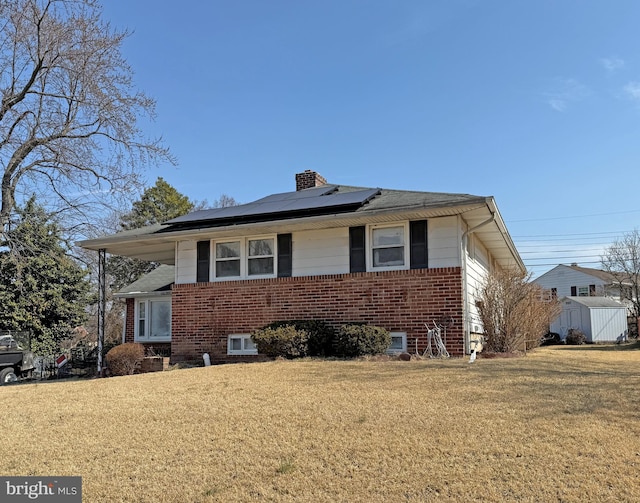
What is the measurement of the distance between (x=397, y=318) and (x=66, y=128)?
1331 centimetres

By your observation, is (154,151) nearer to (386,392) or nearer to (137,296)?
(137,296)

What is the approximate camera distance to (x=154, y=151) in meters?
19.6

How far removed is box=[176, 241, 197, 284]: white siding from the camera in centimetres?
1546

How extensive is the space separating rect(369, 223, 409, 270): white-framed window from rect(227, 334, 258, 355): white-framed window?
3797mm

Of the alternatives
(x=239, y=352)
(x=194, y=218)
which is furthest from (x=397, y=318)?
(x=194, y=218)

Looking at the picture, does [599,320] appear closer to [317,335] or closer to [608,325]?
[608,325]

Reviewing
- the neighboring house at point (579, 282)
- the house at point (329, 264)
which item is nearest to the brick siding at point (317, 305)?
the house at point (329, 264)

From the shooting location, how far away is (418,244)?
1295 cm

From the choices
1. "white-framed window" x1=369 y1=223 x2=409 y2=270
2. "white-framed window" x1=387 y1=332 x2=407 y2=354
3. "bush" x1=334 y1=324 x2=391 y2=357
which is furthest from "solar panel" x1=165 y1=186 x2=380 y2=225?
"white-framed window" x1=387 y1=332 x2=407 y2=354

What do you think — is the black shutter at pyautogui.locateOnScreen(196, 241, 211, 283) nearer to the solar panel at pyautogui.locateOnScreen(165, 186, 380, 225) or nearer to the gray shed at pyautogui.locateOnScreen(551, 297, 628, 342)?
the solar panel at pyautogui.locateOnScreen(165, 186, 380, 225)

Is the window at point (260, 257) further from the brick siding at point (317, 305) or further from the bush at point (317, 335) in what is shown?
the bush at point (317, 335)

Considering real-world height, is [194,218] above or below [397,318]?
above

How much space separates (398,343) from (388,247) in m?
2.26

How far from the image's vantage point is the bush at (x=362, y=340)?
39.5 ft
